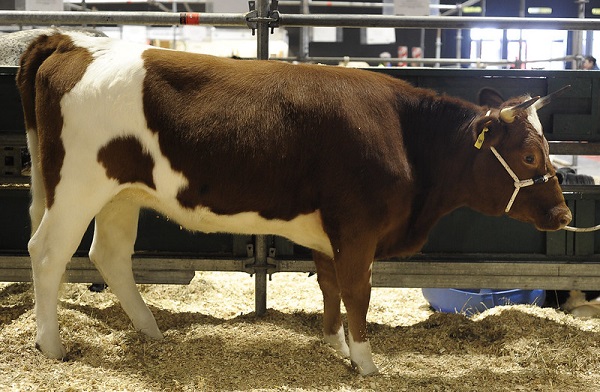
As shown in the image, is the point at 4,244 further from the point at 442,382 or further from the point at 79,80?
the point at 442,382

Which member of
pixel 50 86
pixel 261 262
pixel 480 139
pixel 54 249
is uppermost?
pixel 50 86

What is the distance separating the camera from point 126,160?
3.72m

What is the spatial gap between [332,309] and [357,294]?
433 mm

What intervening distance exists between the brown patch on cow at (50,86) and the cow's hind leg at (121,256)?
51 centimetres

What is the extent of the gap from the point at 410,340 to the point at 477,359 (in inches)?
18.1

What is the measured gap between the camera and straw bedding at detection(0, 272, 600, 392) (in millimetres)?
3666

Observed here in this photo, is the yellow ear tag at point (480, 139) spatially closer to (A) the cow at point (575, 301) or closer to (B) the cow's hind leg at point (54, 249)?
(A) the cow at point (575, 301)

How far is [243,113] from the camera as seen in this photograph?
3721mm

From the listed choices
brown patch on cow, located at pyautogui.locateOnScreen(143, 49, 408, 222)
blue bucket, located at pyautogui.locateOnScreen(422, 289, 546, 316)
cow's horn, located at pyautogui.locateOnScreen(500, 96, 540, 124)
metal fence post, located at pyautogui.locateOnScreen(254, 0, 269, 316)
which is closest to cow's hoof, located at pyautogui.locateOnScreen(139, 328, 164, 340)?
metal fence post, located at pyautogui.locateOnScreen(254, 0, 269, 316)

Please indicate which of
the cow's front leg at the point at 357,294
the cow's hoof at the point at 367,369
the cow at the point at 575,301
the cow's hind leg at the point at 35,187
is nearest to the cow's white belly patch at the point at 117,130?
the cow's front leg at the point at 357,294

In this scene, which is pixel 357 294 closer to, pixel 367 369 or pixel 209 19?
pixel 367 369

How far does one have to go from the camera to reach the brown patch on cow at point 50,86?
12.4 feet

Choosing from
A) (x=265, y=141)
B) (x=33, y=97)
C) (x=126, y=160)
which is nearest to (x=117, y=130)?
(x=126, y=160)

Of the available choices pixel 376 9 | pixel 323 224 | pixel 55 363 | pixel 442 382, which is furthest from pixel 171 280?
pixel 376 9
